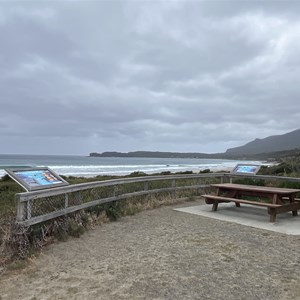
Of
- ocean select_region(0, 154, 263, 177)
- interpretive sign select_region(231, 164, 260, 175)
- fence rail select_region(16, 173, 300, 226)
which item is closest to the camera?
fence rail select_region(16, 173, 300, 226)

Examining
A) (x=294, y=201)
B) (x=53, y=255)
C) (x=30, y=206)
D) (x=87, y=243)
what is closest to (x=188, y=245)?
(x=87, y=243)

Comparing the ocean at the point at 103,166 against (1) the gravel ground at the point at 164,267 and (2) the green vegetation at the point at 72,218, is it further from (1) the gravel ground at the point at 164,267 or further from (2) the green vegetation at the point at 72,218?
(1) the gravel ground at the point at 164,267

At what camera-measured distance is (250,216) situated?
829 cm

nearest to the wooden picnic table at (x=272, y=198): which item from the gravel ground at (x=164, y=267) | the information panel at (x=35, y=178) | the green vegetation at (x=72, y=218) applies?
the gravel ground at (x=164, y=267)

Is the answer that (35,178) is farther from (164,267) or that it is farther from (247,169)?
(247,169)

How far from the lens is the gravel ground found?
3.79 m

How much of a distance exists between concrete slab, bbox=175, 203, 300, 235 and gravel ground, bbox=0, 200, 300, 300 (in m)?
0.55

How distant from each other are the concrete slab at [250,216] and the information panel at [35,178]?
11.7ft

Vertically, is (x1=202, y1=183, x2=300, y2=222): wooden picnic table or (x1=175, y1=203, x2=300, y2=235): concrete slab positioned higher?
(x1=202, y1=183, x2=300, y2=222): wooden picnic table

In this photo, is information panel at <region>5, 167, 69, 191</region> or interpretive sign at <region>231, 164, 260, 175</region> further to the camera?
interpretive sign at <region>231, 164, 260, 175</region>

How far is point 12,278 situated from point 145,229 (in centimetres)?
295

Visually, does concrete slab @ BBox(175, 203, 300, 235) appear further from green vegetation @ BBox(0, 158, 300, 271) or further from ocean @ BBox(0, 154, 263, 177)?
ocean @ BBox(0, 154, 263, 177)

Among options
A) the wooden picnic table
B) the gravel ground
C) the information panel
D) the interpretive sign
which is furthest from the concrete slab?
the information panel

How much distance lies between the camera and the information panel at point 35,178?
5.77 metres
